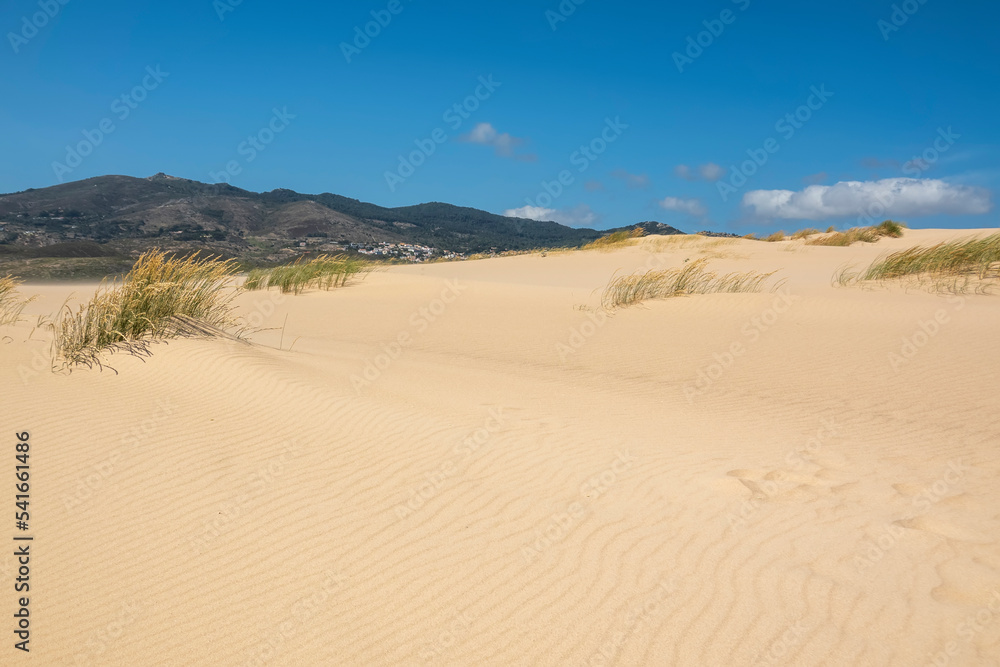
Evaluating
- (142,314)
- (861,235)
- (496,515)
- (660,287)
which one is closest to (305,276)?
(660,287)

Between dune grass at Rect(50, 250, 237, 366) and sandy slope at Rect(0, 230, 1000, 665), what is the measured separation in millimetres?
399

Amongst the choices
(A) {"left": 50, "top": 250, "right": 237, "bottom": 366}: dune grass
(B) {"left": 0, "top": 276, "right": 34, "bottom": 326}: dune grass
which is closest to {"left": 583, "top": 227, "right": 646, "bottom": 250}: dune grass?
(A) {"left": 50, "top": 250, "right": 237, "bottom": 366}: dune grass

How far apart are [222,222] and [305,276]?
99.8 feet

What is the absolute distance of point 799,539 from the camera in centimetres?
312

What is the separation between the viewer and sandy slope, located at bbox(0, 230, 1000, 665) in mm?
2381

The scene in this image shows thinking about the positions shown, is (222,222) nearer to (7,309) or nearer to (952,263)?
(7,309)

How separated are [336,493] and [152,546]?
0.92 metres

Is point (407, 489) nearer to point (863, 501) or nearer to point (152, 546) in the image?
point (152, 546)

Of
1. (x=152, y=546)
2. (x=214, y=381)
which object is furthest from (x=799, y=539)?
(x=214, y=381)

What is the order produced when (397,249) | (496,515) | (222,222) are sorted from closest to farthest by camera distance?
1. (496,515)
2. (397,249)
3. (222,222)

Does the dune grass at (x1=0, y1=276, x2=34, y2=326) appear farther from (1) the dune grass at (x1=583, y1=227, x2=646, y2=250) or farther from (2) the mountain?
(1) the dune grass at (x1=583, y1=227, x2=646, y2=250)

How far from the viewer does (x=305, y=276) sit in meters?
16.1

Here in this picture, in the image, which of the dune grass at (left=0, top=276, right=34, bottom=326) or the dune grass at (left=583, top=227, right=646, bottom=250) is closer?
the dune grass at (left=0, top=276, right=34, bottom=326)

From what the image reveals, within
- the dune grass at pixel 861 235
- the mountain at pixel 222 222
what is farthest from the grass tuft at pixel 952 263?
the mountain at pixel 222 222
